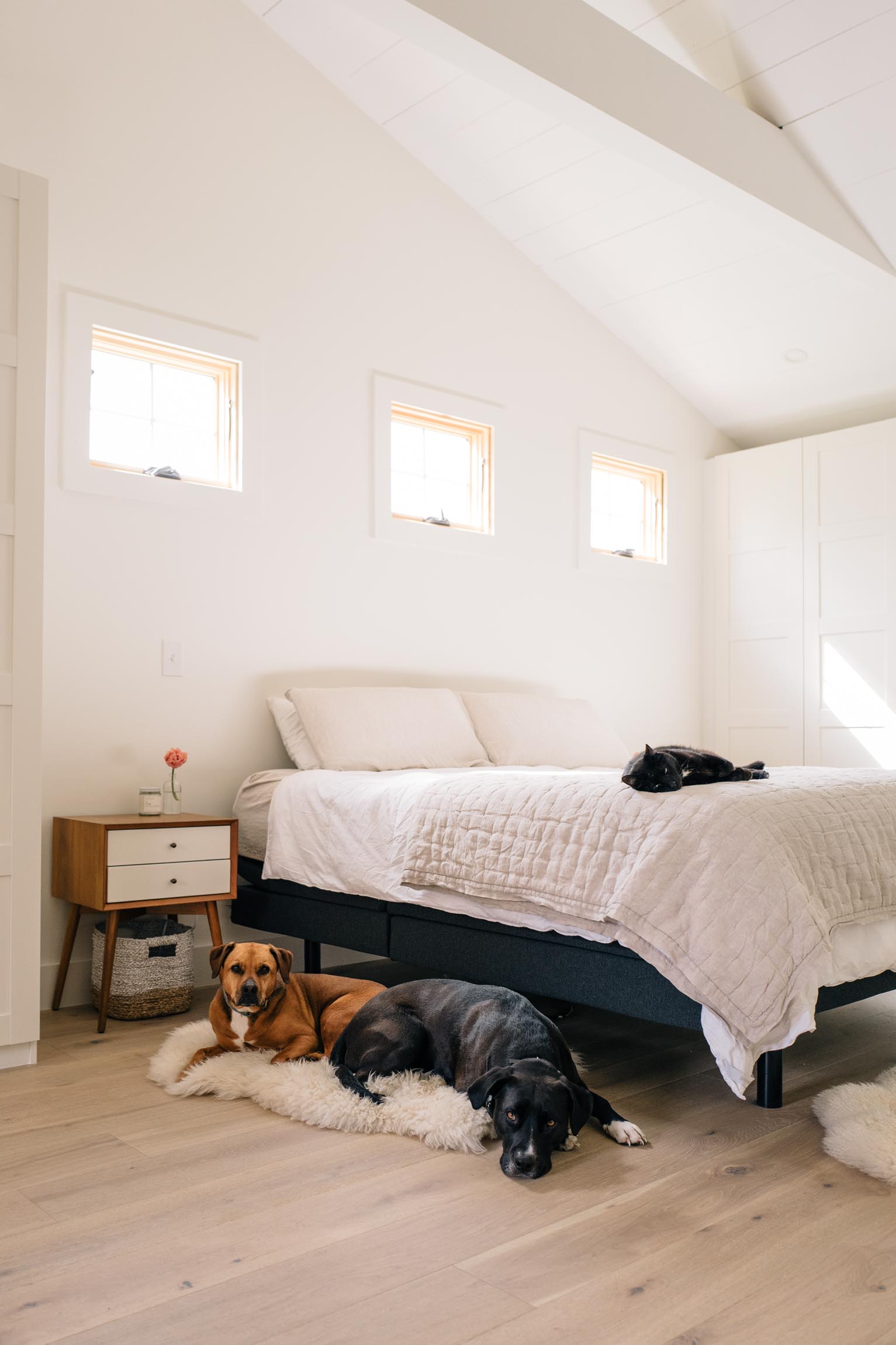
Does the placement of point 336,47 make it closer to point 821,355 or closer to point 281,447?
point 281,447

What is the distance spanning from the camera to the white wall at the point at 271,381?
3434mm

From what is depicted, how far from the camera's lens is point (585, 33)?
3.27 metres

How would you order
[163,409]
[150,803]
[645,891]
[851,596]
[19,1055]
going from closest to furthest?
[645,891] < [19,1055] < [150,803] < [163,409] < [851,596]

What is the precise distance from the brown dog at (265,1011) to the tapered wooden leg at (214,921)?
0.55 meters

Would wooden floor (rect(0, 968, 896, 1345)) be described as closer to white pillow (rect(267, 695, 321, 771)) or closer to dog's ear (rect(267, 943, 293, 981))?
dog's ear (rect(267, 943, 293, 981))

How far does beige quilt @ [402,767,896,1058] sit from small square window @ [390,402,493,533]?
2017 mm

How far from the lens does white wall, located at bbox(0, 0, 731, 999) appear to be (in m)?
3.43

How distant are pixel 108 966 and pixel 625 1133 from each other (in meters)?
1.58

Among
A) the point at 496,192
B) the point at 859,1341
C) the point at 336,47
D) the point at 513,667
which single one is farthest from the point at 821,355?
the point at 859,1341

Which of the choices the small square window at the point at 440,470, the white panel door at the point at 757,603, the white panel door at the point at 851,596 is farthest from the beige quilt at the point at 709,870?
the white panel door at the point at 757,603

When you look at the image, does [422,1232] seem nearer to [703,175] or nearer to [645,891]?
[645,891]

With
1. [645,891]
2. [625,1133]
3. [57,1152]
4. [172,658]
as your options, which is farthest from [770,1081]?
[172,658]

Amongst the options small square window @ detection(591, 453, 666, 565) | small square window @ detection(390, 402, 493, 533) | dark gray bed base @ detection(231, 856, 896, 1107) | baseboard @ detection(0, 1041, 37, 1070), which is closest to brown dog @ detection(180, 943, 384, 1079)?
dark gray bed base @ detection(231, 856, 896, 1107)

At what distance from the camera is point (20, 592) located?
2689 mm
